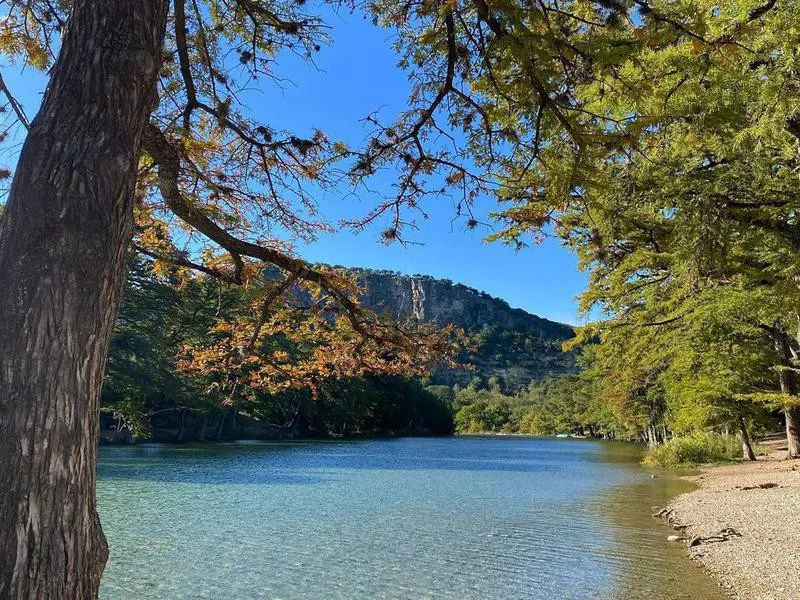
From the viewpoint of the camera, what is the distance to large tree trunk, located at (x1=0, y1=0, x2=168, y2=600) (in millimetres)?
1815

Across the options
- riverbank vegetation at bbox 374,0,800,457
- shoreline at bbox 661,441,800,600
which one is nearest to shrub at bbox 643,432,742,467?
shoreline at bbox 661,441,800,600

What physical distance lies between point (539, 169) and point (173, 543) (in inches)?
406

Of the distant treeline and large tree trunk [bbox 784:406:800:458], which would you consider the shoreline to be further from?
the distant treeline

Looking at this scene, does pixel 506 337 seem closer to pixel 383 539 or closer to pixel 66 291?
pixel 383 539

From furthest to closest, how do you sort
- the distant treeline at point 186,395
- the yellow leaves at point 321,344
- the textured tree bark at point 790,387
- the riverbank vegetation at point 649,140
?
the distant treeline at point 186,395 < the textured tree bark at point 790,387 < the yellow leaves at point 321,344 < the riverbank vegetation at point 649,140

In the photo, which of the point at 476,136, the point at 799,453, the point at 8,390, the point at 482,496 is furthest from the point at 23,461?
the point at 799,453

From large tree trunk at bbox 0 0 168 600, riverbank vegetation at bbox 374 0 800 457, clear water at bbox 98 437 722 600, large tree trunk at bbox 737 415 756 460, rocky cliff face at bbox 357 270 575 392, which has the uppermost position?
rocky cliff face at bbox 357 270 575 392

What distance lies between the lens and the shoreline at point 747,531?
777 cm

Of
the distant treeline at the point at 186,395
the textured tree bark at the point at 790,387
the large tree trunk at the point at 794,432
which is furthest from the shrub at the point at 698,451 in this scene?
the distant treeline at the point at 186,395

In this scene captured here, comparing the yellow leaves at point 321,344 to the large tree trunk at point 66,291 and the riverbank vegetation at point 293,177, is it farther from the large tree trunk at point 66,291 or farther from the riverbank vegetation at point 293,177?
the large tree trunk at point 66,291

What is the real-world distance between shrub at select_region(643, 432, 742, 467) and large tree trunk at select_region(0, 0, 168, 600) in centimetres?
3025

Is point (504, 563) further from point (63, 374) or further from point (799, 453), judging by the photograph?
point (799, 453)

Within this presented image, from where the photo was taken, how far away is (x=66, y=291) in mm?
1958

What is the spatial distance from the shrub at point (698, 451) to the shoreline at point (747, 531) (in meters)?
8.56
